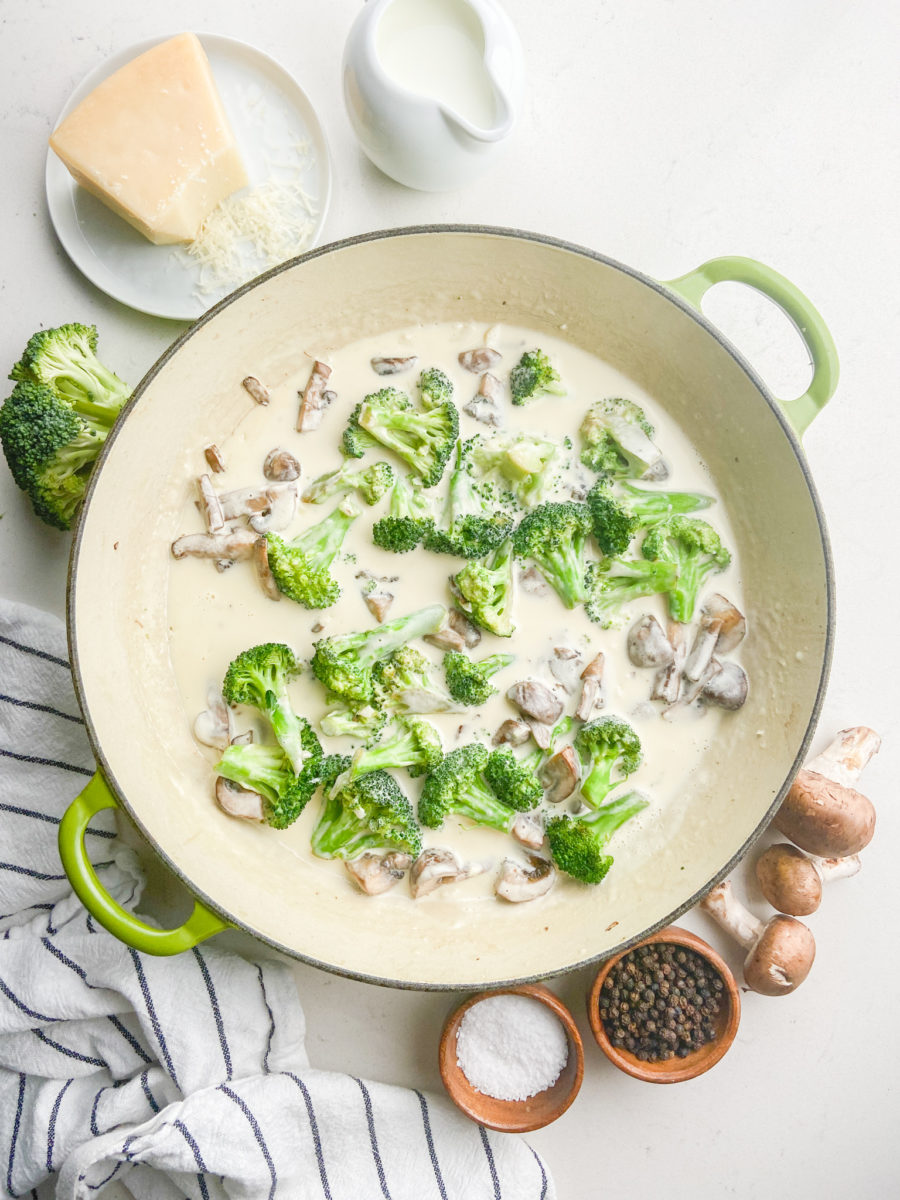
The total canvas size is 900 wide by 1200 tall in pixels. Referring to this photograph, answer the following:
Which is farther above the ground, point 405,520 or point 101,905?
point 405,520

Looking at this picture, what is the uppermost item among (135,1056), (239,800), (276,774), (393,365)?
(393,365)

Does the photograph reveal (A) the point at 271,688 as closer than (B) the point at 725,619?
Yes

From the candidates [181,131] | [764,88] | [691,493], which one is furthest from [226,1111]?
[764,88]

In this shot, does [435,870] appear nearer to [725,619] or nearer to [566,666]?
[566,666]

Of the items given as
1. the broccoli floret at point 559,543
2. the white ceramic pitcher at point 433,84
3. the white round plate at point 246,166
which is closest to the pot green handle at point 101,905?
the broccoli floret at point 559,543

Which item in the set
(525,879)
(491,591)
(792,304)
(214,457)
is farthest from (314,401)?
(525,879)

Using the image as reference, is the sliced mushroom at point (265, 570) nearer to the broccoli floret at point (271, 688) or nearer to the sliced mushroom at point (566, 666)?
the broccoli floret at point (271, 688)
